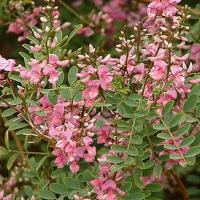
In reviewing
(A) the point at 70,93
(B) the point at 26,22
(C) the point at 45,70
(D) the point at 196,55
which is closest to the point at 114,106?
(A) the point at 70,93

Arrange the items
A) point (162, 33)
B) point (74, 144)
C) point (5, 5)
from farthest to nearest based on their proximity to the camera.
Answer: point (5, 5) < point (162, 33) < point (74, 144)

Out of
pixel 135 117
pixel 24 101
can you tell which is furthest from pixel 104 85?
pixel 24 101

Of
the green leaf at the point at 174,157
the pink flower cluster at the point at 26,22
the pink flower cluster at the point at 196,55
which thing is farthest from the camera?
the pink flower cluster at the point at 26,22

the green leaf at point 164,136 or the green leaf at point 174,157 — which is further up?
the green leaf at point 164,136

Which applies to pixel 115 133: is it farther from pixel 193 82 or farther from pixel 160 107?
pixel 193 82

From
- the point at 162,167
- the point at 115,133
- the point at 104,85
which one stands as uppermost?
the point at 104,85

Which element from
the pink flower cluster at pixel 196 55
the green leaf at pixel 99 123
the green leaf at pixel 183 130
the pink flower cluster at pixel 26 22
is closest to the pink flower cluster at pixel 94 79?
the green leaf at pixel 99 123

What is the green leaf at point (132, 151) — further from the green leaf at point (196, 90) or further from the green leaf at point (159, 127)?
the green leaf at point (196, 90)

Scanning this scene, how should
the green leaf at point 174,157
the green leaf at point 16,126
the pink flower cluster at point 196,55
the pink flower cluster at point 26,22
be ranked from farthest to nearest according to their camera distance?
1. the pink flower cluster at point 26,22
2. the pink flower cluster at point 196,55
3. the green leaf at point 16,126
4. the green leaf at point 174,157
